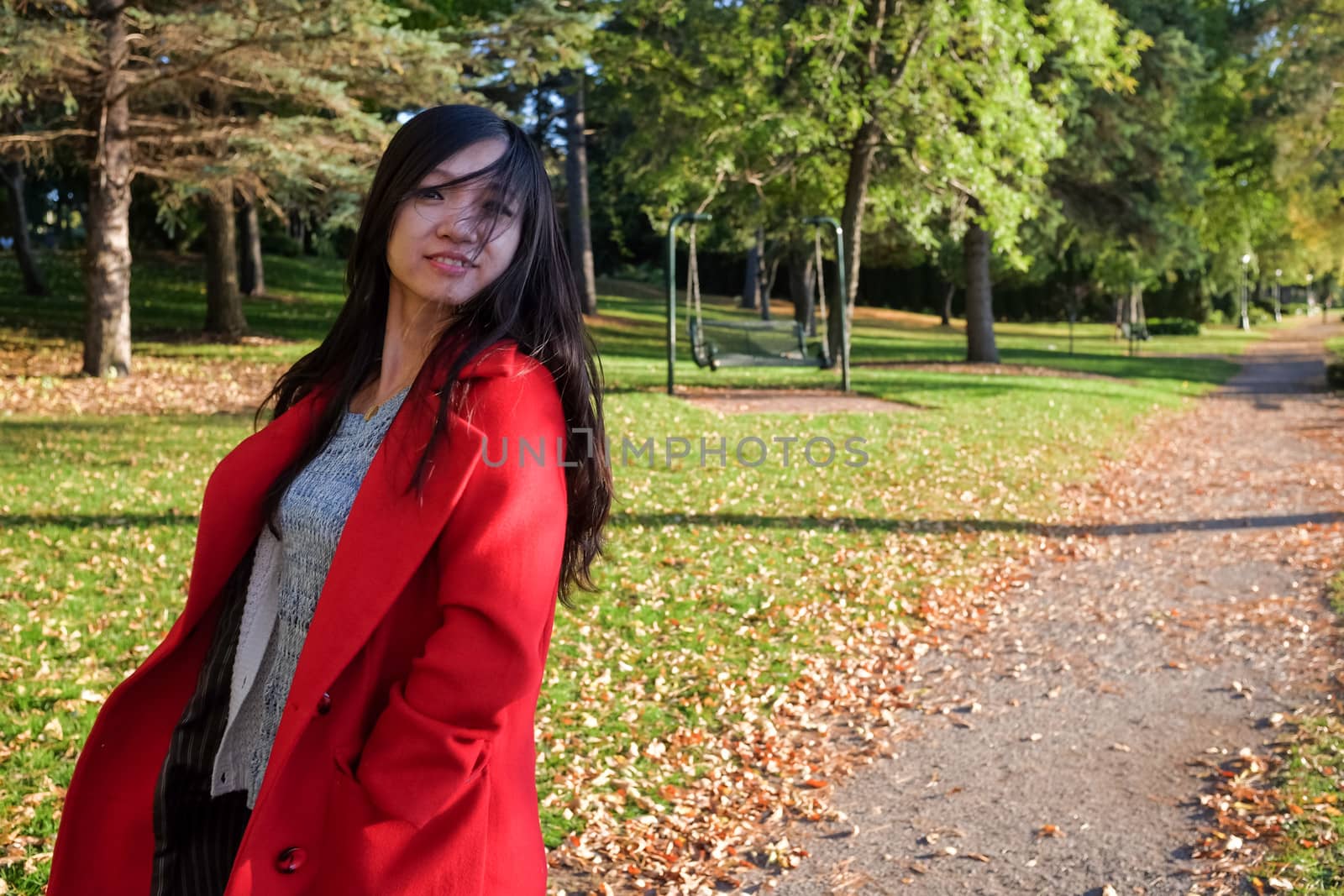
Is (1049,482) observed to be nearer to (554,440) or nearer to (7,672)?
(7,672)

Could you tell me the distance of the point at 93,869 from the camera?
207 centimetres

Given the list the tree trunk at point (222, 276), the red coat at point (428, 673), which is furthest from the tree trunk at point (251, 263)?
the red coat at point (428, 673)

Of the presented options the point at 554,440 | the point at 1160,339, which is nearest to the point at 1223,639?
the point at 554,440

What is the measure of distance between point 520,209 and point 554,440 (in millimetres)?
400

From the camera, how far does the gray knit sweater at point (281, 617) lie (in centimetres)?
198

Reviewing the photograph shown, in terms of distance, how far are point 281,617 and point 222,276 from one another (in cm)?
1985

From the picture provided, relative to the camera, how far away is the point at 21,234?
24297 millimetres

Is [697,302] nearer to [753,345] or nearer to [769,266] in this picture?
[753,345]

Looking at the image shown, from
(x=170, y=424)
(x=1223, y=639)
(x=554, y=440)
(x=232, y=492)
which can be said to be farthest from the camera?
(x=170, y=424)

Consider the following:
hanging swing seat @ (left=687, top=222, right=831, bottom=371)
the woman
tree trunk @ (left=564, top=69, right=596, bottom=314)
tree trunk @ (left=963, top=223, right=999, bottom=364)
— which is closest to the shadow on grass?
the woman

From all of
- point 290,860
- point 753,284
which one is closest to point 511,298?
point 290,860

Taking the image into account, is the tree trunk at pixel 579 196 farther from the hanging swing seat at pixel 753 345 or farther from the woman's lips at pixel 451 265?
the woman's lips at pixel 451 265

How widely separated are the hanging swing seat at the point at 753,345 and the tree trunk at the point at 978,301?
10135mm

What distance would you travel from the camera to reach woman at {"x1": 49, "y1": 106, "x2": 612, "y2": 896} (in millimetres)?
1664
